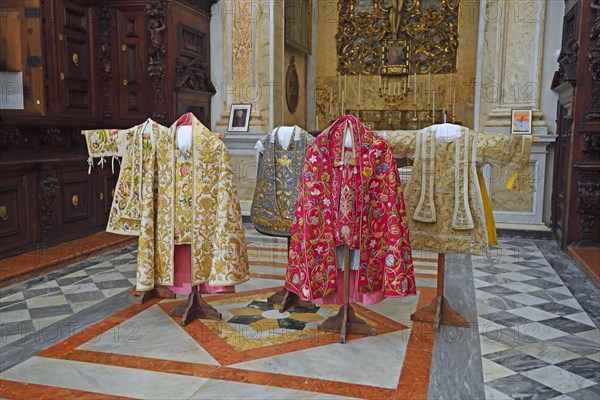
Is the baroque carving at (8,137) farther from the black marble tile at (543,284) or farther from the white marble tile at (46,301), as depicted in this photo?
the black marble tile at (543,284)

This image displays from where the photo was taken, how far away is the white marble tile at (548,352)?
3299mm

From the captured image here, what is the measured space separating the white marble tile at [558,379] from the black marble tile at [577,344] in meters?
0.35

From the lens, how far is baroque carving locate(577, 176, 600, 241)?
6.00 metres

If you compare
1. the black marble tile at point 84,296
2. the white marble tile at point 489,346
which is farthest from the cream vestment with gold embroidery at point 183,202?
the white marble tile at point 489,346

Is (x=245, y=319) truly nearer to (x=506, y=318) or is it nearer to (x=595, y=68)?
(x=506, y=318)

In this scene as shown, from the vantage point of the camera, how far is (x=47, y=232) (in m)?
5.93

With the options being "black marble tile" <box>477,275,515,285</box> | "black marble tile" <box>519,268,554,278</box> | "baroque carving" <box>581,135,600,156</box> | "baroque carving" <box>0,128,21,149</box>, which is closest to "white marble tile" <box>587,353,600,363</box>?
"black marble tile" <box>477,275,515,285</box>

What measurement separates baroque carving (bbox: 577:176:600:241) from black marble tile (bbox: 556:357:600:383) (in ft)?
10.5

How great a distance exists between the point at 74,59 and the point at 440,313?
5.08 m

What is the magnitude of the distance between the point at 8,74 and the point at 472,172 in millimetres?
5003

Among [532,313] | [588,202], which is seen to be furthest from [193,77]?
[532,313]

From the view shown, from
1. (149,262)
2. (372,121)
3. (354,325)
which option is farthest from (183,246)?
(372,121)

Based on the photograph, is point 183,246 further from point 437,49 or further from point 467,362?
point 437,49

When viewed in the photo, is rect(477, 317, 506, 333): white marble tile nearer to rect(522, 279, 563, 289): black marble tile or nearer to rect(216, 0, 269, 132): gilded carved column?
rect(522, 279, 563, 289): black marble tile
